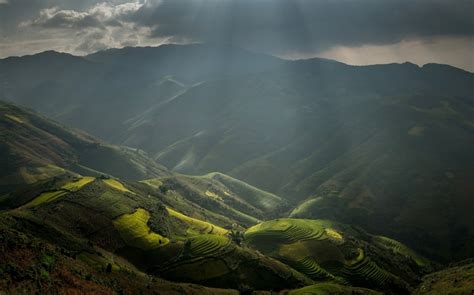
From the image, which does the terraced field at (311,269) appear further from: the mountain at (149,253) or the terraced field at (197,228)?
the terraced field at (197,228)

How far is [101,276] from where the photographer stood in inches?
3322

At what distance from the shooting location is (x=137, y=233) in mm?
124250

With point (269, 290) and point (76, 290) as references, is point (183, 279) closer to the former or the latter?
point (269, 290)

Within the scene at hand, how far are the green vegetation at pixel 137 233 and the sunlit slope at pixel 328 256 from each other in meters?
48.4

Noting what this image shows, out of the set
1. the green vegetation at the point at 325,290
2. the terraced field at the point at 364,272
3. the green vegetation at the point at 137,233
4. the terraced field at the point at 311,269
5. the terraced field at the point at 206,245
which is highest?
the green vegetation at the point at 137,233

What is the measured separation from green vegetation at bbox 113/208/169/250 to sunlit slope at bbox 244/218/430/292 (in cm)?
4838

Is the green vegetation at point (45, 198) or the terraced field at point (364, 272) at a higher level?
the green vegetation at point (45, 198)

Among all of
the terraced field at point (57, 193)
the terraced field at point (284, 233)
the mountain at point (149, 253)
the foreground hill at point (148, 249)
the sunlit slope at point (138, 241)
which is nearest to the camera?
the mountain at point (149, 253)

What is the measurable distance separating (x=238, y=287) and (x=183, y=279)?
1574cm

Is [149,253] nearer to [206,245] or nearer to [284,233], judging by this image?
[206,245]

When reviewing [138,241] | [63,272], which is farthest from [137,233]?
[63,272]

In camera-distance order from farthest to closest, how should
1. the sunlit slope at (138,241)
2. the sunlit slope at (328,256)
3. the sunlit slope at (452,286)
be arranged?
the sunlit slope at (328,256) < the sunlit slope at (452,286) < the sunlit slope at (138,241)

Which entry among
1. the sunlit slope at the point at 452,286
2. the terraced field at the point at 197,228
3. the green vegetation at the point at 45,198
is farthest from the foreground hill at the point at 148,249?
the sunlit slope at the point at 452,286

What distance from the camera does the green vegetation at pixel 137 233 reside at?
120 meters
